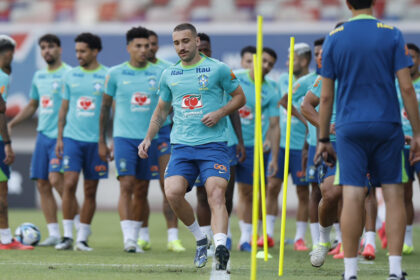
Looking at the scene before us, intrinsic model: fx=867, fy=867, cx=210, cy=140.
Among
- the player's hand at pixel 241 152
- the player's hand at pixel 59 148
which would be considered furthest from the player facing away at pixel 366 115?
the player's hand at pixel 59 148

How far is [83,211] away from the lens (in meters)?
11.2

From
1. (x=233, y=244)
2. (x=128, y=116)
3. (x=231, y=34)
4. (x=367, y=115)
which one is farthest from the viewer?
(x=231, y=34)

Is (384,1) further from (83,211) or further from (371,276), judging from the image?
(371,276)

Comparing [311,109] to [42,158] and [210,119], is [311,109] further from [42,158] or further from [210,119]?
[42,158]

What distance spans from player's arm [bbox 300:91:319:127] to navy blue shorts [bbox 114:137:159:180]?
2.84 meters

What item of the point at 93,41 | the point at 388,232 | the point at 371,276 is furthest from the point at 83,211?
the point at 388,232

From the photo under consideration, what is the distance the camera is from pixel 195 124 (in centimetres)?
816

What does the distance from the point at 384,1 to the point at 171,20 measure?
5.49 metres

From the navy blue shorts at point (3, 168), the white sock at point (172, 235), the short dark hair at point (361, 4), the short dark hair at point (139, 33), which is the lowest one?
the white sock at point (172, 235)

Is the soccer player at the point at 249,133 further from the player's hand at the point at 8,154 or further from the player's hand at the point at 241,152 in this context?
the player's hand at the point at 8,154

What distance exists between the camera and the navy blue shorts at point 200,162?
8031 millimetres

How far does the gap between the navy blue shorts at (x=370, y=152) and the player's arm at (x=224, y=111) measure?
Answer: 1.83 meters

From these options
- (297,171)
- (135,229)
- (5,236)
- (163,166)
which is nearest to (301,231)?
(297,171)

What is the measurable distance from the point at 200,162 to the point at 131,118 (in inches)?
116
